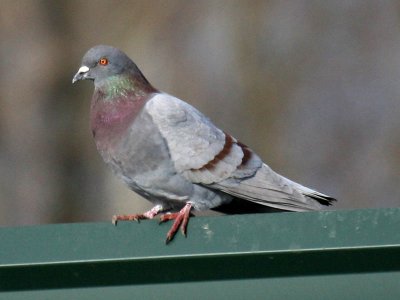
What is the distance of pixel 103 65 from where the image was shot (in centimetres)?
605

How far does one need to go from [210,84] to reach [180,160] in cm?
565

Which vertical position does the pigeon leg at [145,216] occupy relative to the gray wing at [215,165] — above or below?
below

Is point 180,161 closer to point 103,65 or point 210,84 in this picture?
point 103,65

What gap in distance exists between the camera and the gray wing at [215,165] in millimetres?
5535

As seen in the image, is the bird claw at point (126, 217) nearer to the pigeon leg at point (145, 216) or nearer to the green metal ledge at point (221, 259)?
the pigeon leg at point (145, 216)

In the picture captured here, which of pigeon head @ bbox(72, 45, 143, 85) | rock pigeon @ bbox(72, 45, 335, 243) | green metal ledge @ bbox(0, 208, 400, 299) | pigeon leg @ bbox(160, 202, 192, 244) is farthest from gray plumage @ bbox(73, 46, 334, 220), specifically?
green metal ledge @ bbox(0, 208, 400, 299)

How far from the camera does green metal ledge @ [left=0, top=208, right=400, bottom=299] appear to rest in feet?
13.3

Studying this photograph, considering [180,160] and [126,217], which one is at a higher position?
[180,160]

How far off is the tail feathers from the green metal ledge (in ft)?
4.40

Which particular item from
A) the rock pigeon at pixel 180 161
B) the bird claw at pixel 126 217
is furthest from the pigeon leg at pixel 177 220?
the rock pigeon at pixel 180 161

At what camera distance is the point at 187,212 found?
495cm

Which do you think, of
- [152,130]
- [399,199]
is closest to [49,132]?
[399,199]

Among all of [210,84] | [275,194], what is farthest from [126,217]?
[210,84]

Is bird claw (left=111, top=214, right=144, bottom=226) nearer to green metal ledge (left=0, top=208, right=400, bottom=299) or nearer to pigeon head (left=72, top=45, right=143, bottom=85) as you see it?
green metal ledge (left=0, top=208, right=400, bottom=299)
